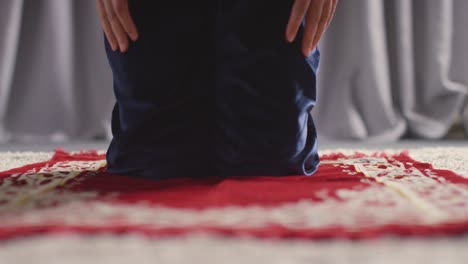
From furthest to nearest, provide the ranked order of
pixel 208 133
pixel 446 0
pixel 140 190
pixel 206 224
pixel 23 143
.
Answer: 1. pixel 446 0
2. pixel 23 143
3. pixel 208 133
4. pixel 140 190
5. pixel 206 224

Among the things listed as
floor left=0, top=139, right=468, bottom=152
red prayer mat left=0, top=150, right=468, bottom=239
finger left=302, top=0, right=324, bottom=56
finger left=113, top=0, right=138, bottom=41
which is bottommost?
floor left=0, top=139, right=468, bottom=152

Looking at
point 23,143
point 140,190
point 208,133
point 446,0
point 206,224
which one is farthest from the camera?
point 446,0

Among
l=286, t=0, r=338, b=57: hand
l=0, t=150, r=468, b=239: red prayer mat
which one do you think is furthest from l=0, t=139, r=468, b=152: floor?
l=286, t=0, r=338, b=57: hand

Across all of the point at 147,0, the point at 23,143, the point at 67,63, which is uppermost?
the point at 147,0

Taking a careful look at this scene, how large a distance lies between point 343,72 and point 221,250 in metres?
1.35

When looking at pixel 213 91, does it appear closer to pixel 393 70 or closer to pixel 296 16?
pixel 296 16

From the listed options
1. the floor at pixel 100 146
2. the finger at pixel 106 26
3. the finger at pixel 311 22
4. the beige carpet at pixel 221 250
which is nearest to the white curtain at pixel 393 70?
the floor at pixel 100 146

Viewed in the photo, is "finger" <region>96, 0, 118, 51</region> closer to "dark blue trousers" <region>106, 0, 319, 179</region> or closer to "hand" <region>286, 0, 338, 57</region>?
"dark blue trousers" <region>106, 0, 319, 179</region>

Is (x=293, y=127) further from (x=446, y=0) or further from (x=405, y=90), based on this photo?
(x=446, y=0)

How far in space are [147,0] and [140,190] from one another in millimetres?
265

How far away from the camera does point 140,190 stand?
591 millimetres

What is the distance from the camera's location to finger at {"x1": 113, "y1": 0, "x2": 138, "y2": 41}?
0.62m

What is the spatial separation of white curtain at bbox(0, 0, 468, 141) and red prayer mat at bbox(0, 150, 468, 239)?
87 centimetres

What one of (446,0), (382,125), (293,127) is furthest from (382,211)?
(446,0)
